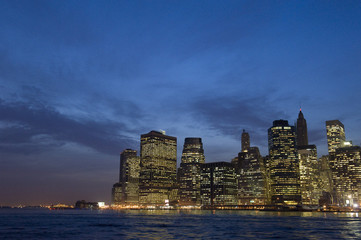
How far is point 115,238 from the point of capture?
84938 mm

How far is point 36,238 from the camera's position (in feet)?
286

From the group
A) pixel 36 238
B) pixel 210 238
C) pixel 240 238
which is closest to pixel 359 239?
pixel 240 238

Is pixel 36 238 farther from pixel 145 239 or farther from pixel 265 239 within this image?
pixel 265 239

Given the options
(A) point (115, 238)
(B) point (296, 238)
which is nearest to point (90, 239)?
(A) point (115, 238)

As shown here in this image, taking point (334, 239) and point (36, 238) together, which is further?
point (36, 238)

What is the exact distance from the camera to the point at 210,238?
84.2 m

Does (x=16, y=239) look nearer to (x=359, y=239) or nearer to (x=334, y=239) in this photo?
(x=334, y=239)

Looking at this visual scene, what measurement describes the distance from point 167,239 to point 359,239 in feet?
147

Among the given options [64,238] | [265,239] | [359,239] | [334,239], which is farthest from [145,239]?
[359,239]

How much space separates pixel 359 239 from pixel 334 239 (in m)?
5.77

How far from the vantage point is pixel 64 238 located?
8681cm

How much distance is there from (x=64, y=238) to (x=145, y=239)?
21.6m

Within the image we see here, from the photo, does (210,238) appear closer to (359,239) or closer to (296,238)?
(296,238)

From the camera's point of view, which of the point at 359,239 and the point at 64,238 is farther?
the point at 64,238
